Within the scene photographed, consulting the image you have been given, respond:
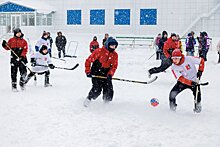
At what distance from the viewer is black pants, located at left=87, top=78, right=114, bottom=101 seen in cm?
755

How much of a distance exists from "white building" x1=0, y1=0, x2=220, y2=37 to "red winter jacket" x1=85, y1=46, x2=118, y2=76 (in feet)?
86.0

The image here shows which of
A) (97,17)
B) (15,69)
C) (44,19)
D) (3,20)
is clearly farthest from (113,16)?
(15,69)

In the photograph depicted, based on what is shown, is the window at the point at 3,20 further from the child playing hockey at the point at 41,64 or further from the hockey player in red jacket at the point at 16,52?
the hockey player in red jacket at the point at 16,52

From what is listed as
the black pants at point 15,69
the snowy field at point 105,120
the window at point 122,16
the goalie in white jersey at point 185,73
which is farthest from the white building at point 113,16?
the goalie in white jersey at point 185,73

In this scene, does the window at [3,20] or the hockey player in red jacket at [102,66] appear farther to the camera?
the window at [3,20]

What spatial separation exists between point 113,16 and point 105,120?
29.3m

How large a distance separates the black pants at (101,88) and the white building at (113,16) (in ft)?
85.6

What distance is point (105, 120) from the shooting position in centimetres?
657

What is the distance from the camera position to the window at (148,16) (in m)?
34.2

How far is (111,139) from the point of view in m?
5.46

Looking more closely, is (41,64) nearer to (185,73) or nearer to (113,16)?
(185,73)

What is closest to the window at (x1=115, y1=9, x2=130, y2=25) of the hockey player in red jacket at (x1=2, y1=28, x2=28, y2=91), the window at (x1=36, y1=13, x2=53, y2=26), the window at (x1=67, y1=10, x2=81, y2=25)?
the window at (x1=67, y1=10, x2=81, y2=25)

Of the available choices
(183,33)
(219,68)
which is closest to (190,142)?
(219,68)

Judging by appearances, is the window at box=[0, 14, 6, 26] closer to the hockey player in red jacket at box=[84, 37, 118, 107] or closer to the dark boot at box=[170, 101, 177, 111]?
the hockey player in red jacket at box=[84, 37, 118, 107]
